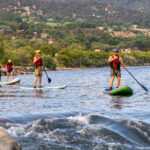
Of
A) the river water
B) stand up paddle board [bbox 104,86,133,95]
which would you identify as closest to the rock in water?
the river water

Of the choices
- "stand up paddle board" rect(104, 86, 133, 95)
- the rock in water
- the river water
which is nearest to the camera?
the rock in water

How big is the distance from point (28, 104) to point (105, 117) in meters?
4.14

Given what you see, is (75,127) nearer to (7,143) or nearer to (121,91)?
(7,143)

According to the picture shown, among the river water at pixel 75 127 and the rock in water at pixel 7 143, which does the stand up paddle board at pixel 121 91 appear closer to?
the river water at pixel 75 127

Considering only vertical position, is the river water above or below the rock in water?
below

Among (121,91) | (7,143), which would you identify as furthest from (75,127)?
(121,91)

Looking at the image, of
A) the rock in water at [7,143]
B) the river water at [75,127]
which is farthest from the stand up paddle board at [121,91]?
the rock in water at [7,143]

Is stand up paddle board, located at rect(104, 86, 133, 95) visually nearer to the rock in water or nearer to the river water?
the river water

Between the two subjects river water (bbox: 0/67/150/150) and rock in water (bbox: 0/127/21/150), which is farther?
river water (bbox: 0/67/150/150)

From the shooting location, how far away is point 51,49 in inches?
5064

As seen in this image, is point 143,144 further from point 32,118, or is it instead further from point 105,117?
point 32,118

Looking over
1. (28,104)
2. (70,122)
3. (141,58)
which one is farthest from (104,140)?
(141,58)

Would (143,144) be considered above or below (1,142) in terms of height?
below

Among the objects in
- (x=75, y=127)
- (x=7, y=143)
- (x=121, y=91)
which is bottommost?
(x=121, y=91)
